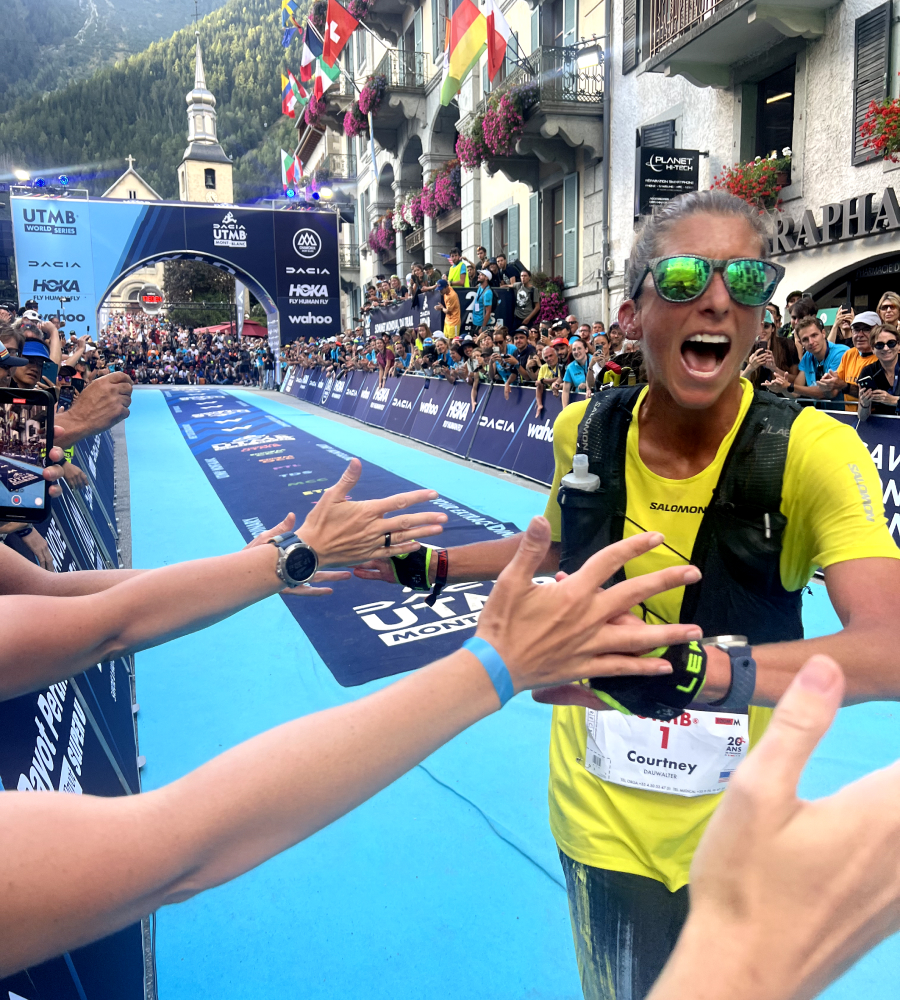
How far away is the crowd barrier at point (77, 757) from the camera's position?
63.7 inches

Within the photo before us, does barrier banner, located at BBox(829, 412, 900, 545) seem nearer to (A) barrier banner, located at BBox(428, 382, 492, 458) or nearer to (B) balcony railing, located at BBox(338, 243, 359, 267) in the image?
(A) barrier banner, located at BBox(428, 382, 492, 458)

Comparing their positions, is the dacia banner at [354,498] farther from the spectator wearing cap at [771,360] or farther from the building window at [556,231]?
the building window at [556,231]

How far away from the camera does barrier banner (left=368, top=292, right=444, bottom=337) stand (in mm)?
20219

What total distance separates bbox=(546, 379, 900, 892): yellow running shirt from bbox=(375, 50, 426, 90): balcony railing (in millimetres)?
28519

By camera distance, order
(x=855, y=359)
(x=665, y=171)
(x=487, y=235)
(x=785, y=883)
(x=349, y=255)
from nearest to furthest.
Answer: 1. (x=785, y=883)
2. (x=855, y=359)
3. (x=665, y=171)
4. (x=487, y=235)
5. (x=349, y=255)

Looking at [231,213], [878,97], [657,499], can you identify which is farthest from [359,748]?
[231,213]

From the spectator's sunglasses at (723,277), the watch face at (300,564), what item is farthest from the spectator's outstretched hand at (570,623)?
the watch face at (300,564)

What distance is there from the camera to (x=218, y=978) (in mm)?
2613

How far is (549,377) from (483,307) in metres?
6.60

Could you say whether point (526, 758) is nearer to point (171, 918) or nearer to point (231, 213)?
point (171, 918)

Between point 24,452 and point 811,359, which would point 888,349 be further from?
point 24,452

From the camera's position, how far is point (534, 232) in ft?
63.8

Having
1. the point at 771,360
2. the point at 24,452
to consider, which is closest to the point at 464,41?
the point at 771,360

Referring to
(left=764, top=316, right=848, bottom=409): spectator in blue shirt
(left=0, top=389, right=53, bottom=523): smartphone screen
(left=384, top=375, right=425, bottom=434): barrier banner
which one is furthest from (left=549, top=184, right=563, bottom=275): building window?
(left=0, top=389, right=53, bottom=523): smartphone screen
